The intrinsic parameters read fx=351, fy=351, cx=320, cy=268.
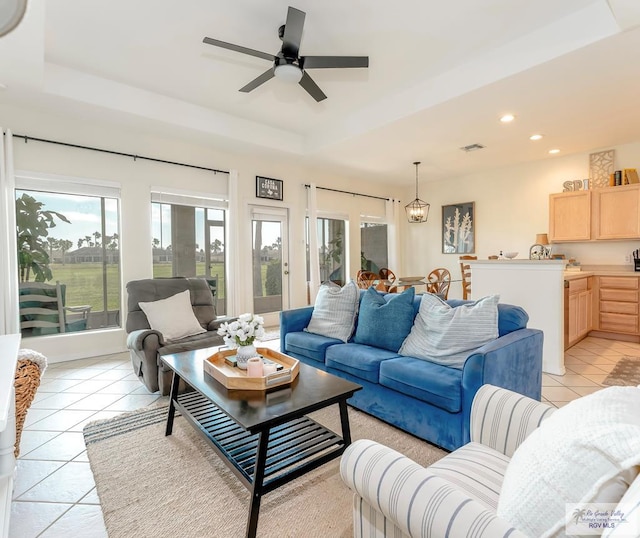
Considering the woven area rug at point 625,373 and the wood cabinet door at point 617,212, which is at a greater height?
the wood cabinet door at point 617,212

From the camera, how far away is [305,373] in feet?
6.73

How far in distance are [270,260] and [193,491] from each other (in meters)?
4.14

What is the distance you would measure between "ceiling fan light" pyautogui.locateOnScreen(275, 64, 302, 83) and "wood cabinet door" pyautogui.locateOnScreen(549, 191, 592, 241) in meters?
4.51

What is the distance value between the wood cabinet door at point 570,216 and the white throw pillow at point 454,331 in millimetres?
3907

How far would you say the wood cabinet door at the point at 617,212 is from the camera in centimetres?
461

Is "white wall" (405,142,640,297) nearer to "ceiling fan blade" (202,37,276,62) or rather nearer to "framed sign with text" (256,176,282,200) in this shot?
"framed sign with text" (256,176,282,200)

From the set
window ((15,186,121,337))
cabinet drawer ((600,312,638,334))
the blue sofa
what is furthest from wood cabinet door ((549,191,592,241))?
window ((15,186,121,337))

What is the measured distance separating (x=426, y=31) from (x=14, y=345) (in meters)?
3.46

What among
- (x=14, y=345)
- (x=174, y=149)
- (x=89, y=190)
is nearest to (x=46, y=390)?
(x=14, y=345)

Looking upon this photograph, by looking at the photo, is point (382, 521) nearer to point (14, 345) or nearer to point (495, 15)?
point (14, 345)

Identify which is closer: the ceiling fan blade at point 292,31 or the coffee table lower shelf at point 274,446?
the coffee table lower shelf at point 274,446

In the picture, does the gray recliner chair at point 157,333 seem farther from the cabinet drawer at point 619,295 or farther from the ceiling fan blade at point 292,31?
the cabinet drawer at point 619,295

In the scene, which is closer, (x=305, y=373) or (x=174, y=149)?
(x=305, y=373)

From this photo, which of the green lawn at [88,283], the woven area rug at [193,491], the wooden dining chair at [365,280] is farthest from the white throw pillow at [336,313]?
the green lawn at [88,283]
